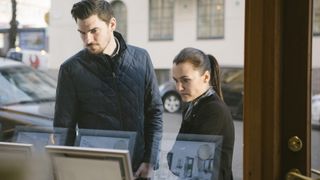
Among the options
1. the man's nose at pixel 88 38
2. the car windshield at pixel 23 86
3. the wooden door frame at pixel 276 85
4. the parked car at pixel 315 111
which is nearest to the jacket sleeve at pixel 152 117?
the man's nose at pixel 88 38

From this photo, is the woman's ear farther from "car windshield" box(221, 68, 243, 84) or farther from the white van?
the white van

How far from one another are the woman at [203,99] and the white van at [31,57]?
0.79 m

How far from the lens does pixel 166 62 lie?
7.39 ft

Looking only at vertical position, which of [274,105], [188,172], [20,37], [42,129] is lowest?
[188,172]

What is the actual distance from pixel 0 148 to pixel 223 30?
52.2 inches

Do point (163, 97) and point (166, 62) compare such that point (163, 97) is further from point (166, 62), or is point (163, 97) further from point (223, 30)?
point (223, 30)

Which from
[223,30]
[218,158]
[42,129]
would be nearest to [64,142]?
[42,129]

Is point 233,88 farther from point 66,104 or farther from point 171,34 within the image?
point 66,104

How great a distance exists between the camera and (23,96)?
267 cm

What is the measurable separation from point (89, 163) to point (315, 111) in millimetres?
1068

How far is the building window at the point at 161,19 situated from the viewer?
7.54 ft

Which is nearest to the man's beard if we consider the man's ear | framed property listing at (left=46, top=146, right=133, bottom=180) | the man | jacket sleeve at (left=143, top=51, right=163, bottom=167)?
the man

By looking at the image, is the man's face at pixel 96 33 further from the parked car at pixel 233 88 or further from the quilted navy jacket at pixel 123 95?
the parked car at pixel 233 88

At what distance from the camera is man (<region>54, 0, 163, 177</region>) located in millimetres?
2299
